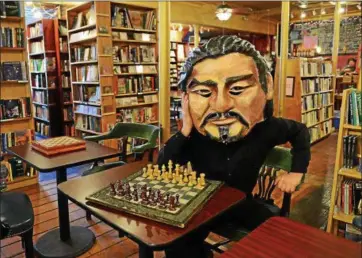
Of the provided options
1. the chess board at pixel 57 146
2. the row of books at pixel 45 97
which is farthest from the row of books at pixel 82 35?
the chess board at pixel 57 146

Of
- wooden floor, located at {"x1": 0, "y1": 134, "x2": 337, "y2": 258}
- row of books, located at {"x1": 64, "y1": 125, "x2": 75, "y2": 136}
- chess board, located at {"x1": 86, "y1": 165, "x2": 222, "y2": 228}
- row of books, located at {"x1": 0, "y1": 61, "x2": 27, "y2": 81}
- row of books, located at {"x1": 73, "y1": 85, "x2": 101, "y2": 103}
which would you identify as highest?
row of books, located at {"x1": 0, "y1": 61, "x2": 27, "y2": 81}

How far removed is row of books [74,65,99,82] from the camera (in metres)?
Result: 4.21

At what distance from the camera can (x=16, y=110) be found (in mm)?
3299

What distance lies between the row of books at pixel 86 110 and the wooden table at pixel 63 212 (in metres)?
1.84

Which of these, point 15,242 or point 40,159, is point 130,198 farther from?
point 15,242

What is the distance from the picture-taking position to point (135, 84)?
4.47 meters

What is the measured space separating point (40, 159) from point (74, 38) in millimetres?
2823

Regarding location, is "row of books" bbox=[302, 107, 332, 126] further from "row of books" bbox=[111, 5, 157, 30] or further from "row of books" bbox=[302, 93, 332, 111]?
"row of books" bbox=[111, 5, 157, 30]

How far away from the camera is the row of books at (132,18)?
4.10 m

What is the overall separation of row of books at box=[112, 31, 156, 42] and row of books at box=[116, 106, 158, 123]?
0.95 m

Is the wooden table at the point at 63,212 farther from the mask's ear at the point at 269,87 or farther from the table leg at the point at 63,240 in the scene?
the mask's ear at the point at 269,87

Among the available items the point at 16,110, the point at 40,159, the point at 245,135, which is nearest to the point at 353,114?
the point at 245,135

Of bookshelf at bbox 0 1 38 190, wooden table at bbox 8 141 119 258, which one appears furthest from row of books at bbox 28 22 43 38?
wooden table at bbox 8 141 119 258

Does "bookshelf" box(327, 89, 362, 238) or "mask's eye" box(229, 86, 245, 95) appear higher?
"mask's eye" box(229, 86, 245, 95)
